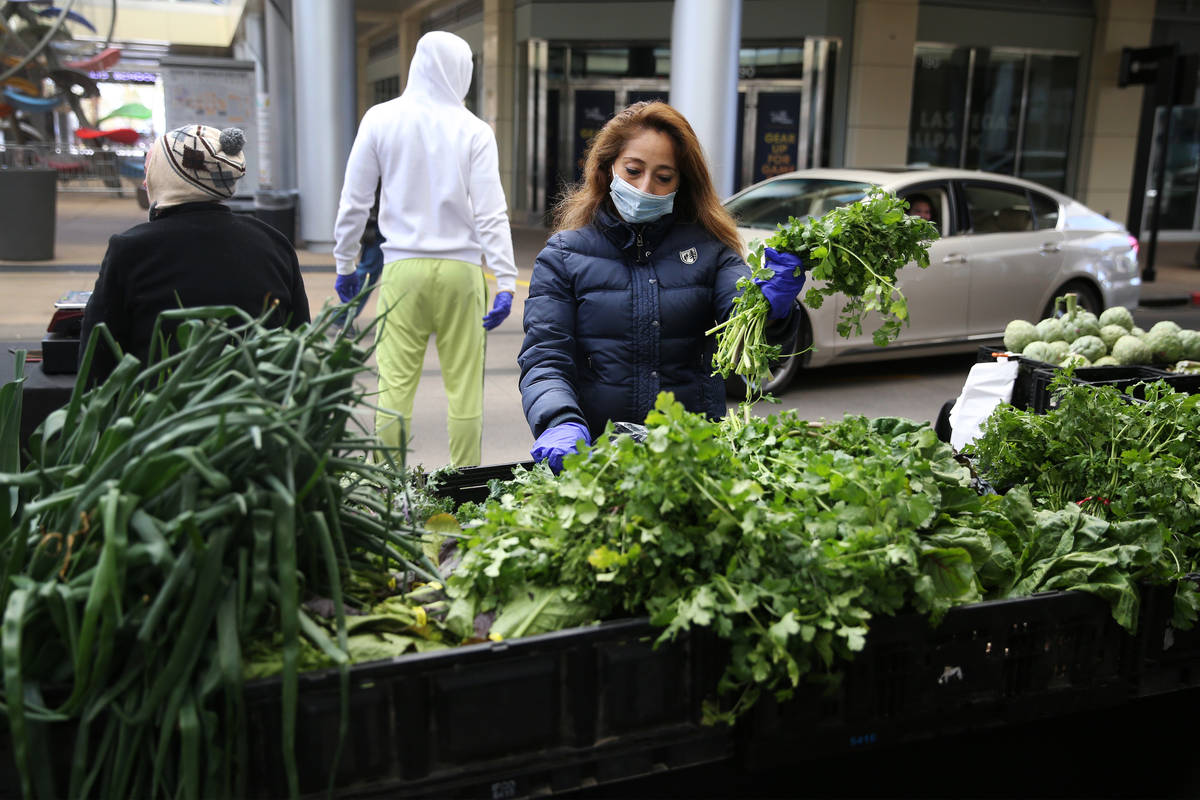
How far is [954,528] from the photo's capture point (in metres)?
2.35

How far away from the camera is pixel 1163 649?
8.09ft

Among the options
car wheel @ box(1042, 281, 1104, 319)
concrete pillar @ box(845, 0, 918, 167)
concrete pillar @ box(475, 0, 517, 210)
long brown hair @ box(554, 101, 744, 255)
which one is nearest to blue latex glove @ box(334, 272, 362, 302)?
long brown hair @ box(554, 101, 744, 255)

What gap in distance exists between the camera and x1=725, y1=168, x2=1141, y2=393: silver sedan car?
27.6ft

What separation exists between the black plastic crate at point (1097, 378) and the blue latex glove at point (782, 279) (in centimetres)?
181

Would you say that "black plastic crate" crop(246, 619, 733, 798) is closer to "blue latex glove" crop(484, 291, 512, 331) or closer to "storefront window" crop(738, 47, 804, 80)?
"blue latex glove" crop(484, 291, 512, 331)

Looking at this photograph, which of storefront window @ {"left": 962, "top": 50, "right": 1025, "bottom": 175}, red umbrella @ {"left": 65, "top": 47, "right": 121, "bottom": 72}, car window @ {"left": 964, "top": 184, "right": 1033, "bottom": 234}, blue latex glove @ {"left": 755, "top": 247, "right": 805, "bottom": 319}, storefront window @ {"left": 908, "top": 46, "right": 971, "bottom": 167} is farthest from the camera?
red umbrella @ {"left": 65, "top": 47, "right": 121, "bottom": 72}

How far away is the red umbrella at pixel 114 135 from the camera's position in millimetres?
31422

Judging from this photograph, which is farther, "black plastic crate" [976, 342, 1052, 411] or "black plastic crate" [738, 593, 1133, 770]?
"black plastic crate" [976, 342, 1052, 411]

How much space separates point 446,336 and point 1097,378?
3.04 metres

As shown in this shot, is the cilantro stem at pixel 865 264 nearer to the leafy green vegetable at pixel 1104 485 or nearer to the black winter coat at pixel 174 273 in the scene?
the leafy green vegetable at pixel 1104 485

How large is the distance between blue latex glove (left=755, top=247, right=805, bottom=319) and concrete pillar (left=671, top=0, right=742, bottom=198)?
8457mm

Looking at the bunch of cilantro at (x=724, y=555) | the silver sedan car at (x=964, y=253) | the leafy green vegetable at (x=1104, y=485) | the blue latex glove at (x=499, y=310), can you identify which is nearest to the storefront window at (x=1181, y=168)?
the silver sedan car at (x=964, y=253)

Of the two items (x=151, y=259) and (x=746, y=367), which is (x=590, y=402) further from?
(x=151, y=259)

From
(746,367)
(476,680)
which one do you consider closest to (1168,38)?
(746,367)
